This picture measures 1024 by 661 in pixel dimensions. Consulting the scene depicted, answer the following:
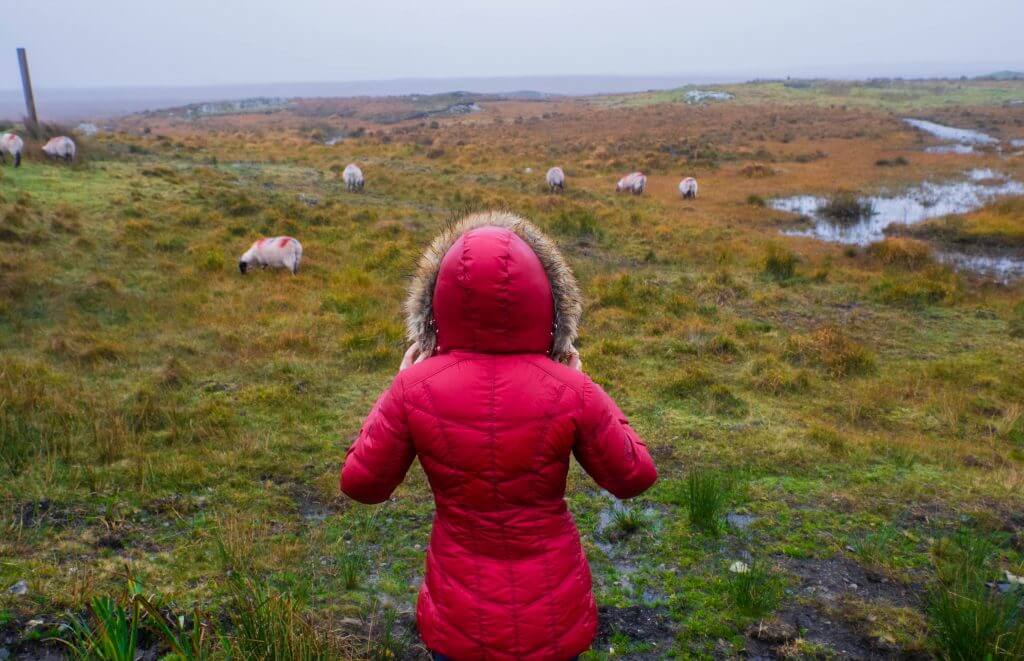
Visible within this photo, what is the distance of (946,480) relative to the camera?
18.2ft

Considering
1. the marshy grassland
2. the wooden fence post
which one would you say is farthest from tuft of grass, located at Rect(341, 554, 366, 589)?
the wooden fence post

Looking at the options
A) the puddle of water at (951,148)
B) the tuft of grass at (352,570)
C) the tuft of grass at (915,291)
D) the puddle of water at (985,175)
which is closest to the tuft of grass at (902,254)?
the tuft of grass at (915,291)

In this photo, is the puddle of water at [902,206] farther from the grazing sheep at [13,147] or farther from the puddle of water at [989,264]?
the grazing sheep at [13,147]

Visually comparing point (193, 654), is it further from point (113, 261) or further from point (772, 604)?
point (113, 261)

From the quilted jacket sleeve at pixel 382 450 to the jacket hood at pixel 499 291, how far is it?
249 mm

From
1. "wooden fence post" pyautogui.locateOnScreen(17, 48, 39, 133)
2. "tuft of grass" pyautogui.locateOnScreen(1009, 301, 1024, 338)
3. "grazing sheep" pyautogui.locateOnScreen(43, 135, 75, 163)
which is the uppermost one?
"wooden fence post" pyautogui.locateOnScreen(17, 48, 39, 133)

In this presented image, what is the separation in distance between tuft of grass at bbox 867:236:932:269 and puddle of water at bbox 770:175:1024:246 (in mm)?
1695

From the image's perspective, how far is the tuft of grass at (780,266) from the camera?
12.3 metres

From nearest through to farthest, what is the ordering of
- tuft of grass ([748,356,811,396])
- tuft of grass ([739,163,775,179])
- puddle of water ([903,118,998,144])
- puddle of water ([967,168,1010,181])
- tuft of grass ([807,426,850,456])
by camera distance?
tuft of grass ([807,426,850,456]) < tuft of grass ([748,356,811,396]) < puddle of water ([967,168,1010,181]) < tuft of grass ([739,163,775,179]) < puddle of water ([903,118,998,144])

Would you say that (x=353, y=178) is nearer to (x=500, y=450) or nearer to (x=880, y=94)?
(x=500, y=450)

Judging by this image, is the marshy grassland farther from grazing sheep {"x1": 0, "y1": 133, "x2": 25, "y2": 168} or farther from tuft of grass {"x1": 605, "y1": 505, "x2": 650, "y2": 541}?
grazing sheep {"x1": 0, "y1": 133, "x2": 25, "y2": 168}

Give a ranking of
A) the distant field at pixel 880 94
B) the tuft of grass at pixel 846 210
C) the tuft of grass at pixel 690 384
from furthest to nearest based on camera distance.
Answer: the distant field at pixel 880 94, the tuft of grass at pixel 846 210, the tuft of grass at pixel 690 384

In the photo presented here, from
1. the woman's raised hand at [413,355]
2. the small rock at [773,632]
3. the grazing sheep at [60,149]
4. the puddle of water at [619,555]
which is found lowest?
the puddle of water at [619,555]

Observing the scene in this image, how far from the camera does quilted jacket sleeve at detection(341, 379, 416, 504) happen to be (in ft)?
6.98
